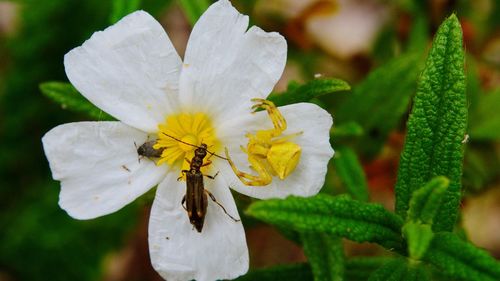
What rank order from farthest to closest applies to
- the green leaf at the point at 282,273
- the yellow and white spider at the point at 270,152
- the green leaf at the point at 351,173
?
the green leaf at the point at 351,173 < the green leaf at the point at 282,273 < the yellow and white spider at the point at 270,152

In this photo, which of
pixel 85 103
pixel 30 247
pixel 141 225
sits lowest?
pixel 30 247

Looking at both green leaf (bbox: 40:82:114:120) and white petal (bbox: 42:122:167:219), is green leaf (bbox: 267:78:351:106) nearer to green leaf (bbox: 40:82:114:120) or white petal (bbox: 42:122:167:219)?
white petal (bbox: 42:122:167:219)

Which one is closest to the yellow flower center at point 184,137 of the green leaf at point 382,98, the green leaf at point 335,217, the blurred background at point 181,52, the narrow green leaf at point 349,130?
the green leaf at point 335,217

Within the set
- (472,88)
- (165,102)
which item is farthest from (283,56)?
(472,88)

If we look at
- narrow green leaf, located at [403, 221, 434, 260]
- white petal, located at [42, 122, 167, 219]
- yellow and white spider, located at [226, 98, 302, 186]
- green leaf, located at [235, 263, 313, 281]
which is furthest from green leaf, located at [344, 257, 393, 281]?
white petal, located at [42, 122, 167, 219]

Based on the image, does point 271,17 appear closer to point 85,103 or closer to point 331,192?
point 331,192

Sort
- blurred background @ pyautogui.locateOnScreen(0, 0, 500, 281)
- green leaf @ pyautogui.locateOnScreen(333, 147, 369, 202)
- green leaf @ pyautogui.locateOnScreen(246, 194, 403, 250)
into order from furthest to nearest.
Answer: blurred background @ pyautogui.locateOnScreen(0, 0, 500, 281) < green leaf @ pyautogui.locateOnScreen(333, 147, 369, 202) < green leaf @ pyautogui.locateOnScreen(246, 194, 403, 250)

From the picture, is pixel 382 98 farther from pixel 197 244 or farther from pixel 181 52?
pixel 181 52

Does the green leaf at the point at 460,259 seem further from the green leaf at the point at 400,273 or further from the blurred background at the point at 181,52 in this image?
the blurred background at the point at 181,52
